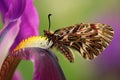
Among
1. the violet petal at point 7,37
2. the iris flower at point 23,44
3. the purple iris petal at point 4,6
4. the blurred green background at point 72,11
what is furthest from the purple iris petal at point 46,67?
the blurred green background at point 72,11

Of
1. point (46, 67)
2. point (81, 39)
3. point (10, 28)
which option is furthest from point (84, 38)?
point (10, 28)

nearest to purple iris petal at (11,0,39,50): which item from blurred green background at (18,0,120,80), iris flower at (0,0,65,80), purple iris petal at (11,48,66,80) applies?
iris flower at (0,0,65,80)

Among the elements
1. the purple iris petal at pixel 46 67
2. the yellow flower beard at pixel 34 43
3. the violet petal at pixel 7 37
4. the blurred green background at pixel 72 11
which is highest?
the blurred green background at pixel 72 11

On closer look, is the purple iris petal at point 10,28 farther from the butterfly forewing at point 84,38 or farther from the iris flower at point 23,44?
the butterfly forewing at point 84,38

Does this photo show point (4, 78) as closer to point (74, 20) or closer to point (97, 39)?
point (97, 39)

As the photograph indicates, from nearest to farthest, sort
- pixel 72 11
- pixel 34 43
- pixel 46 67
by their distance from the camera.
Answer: pixel 46 67, pixel 34 43, pixel 72 11

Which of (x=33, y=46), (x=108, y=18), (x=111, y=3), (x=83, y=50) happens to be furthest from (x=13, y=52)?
(x=111, y=3)

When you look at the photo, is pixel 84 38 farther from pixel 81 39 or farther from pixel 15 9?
pixel 15 9
